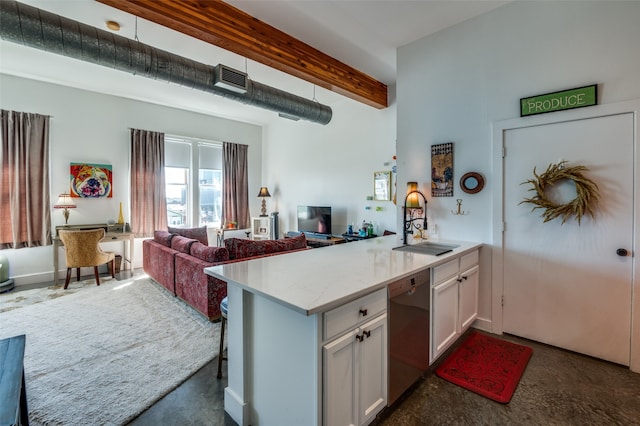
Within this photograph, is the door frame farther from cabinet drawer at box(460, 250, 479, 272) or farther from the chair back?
the chair back

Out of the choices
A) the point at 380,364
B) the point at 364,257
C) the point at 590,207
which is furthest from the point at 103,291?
the point at 590,207

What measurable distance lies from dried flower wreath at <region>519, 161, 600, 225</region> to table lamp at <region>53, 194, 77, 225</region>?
21.3ft

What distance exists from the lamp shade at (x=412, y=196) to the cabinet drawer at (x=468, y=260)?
71 centimetres

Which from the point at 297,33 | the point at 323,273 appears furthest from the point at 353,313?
the point at 297,33

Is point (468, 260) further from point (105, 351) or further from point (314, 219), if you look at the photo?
point (314, 219)

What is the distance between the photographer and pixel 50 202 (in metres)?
4.77

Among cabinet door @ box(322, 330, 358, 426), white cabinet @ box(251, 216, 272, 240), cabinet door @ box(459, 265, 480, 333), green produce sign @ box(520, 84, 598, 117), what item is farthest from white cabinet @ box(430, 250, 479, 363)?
white cabinet @ box(251, 216, 272, 240)

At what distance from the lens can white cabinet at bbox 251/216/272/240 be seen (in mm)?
7102

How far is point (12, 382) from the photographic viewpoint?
4.44 feet

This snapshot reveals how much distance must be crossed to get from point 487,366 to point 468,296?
59cm

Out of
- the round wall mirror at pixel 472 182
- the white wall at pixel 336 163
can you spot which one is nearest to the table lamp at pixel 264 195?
the white wall at pixel 336 163

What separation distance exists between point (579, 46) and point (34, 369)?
17.1 ft

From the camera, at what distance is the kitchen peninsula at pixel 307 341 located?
4.40ft

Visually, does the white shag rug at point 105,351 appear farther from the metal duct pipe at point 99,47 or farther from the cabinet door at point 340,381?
the metal duct pipe at point 99,47
